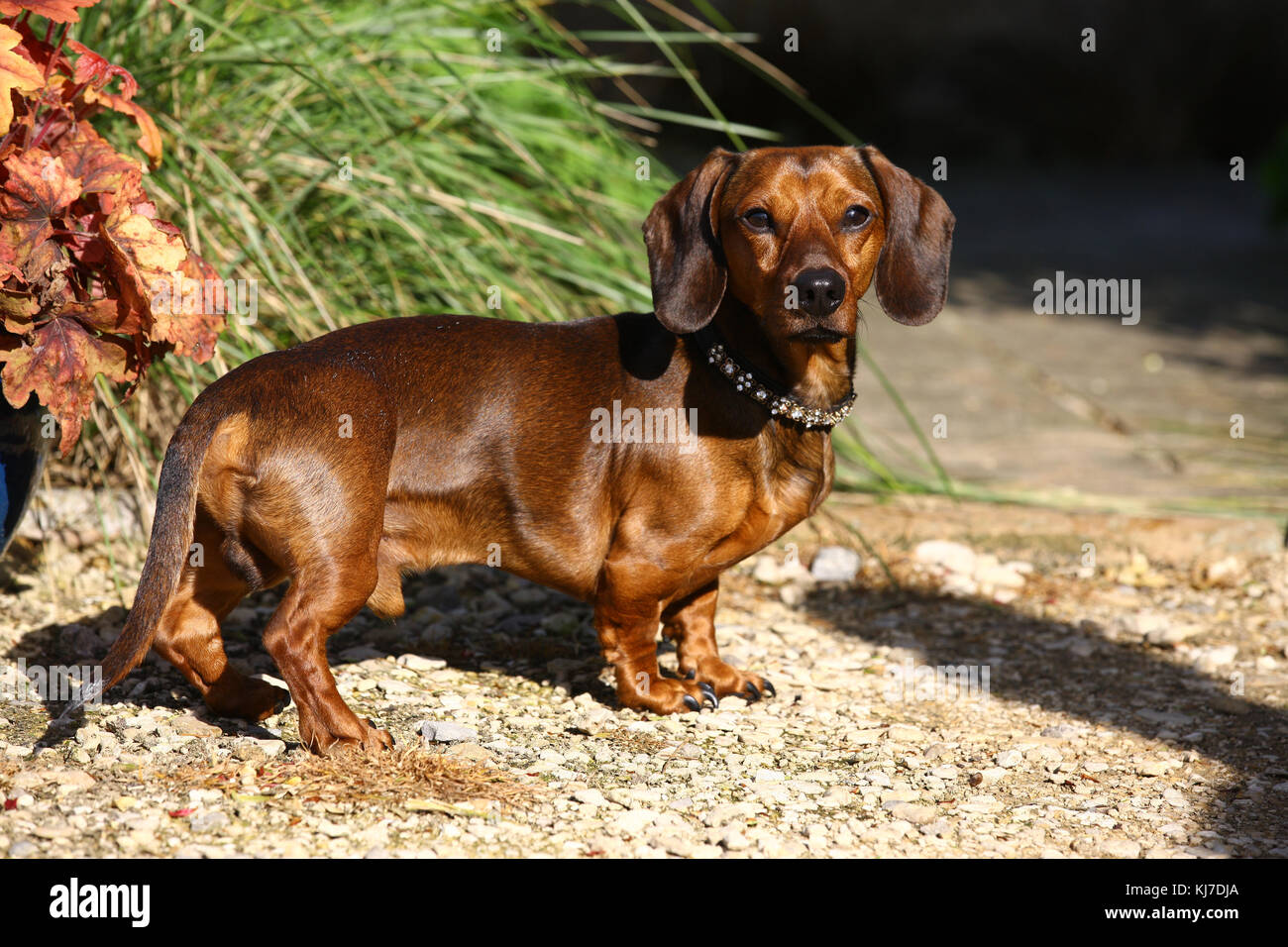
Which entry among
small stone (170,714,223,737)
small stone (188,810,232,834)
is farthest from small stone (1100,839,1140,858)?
small stone (170,714,223,737)

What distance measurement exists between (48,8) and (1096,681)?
2859mm

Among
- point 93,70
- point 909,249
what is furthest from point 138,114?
point 909,249

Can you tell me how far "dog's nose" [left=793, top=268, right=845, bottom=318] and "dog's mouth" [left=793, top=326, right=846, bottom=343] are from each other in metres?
0.04

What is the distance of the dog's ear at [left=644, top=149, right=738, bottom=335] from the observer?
9.80 ft

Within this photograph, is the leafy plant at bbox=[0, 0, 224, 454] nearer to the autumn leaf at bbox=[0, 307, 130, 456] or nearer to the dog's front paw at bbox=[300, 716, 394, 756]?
the autumn leaf at bbox=[0, 307, 130, 456]

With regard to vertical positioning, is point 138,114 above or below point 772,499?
above

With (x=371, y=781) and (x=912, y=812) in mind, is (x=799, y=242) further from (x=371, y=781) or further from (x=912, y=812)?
(x=371, y=781)

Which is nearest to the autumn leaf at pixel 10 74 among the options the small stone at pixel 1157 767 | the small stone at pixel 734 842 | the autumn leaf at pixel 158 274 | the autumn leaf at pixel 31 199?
the autumn leaf at pixel 31 199

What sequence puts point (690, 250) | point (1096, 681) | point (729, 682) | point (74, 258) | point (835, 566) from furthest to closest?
point (835, 566) < point (1096, 681) < point (729, 682) < point (690, 250) < point (74, 258)

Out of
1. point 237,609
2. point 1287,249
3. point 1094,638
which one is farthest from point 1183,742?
point 1287,249

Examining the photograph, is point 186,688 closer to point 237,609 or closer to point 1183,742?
point 237,609

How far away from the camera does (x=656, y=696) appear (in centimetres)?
319

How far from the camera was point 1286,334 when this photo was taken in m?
7.93

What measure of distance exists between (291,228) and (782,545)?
5.97ft
